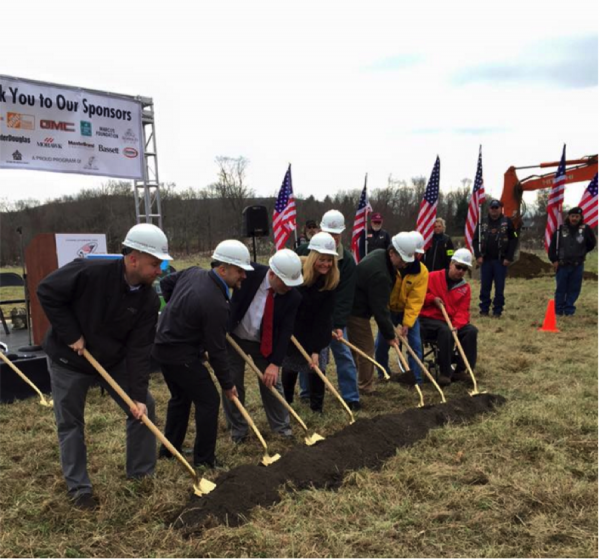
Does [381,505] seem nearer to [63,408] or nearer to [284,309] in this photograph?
[284,309]

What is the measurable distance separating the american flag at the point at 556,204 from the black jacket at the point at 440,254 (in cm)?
303

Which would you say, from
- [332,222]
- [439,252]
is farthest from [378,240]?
[332,222]

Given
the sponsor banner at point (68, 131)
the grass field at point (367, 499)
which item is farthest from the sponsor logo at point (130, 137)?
the grass field at point (367, 499)

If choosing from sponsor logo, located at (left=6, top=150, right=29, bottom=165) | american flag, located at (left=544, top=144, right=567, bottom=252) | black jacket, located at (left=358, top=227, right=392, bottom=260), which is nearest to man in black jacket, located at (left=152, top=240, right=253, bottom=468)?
sponsor logo, located at (left=6, top=150, right=29, bottom=165)

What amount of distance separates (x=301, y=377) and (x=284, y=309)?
174 centimetres

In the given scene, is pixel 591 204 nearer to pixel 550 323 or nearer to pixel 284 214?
pixel 550 323

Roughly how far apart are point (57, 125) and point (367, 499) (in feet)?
26.1

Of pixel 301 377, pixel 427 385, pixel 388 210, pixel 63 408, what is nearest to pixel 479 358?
pixel 427 385

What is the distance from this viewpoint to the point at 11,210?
123ft

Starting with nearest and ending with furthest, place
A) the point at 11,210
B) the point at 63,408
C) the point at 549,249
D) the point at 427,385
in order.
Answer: the point at 63,408 → the point at 427,385 → the point at 549,249 → the point at 11,210

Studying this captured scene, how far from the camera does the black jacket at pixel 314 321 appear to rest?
516 cm

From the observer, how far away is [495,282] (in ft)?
36.1

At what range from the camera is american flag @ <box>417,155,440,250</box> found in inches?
415

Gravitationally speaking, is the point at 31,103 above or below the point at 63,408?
above
